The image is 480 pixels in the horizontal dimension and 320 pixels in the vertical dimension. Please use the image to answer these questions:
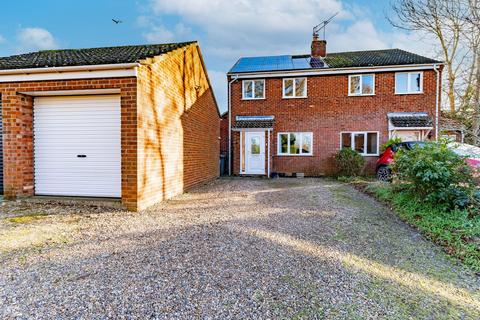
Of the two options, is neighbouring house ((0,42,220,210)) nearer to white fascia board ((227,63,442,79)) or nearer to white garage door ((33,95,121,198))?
white garage door ((33,95,121,198))

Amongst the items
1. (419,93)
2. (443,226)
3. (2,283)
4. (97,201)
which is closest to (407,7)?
(419,93)

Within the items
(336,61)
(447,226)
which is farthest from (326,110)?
(447,226)

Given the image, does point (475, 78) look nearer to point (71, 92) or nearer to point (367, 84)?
point (367, 84)

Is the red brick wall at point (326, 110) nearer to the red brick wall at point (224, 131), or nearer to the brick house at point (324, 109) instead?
the brick house at point (324, 109)

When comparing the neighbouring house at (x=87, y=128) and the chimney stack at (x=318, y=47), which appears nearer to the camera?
the neighbouring house at (x=87, y=128)

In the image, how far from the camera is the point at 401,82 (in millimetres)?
13688

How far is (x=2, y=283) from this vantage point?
2877 mm

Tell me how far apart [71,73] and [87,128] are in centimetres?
132

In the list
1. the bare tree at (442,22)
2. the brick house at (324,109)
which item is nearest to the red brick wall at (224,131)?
the brick house at (324,109)

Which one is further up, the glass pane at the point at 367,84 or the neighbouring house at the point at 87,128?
the glass pane at the point at 367,84

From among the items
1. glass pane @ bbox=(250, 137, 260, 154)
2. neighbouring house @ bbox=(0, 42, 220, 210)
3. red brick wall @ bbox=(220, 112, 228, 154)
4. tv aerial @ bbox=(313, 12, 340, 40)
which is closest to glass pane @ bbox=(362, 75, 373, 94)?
tv aerial @ bbox=(313, 12, 340, 40)

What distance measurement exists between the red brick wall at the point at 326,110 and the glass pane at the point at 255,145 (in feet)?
2.56

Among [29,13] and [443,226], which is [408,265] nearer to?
[443,226]

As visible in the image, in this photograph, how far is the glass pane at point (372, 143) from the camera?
14.0m
